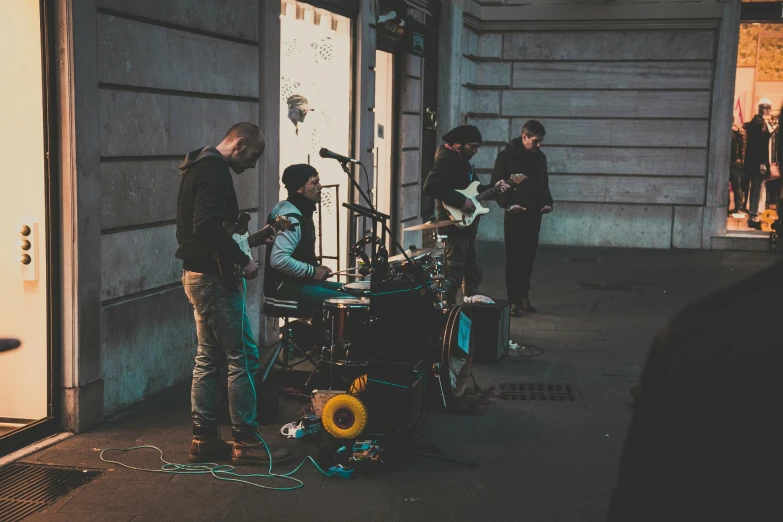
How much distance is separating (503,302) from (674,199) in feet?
31.0

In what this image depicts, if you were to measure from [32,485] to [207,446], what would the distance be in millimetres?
949

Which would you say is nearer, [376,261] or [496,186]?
[376,261]

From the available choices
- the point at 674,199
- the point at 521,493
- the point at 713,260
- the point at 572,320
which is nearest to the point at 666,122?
the point at 674,199

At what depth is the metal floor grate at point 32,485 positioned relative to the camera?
504 cm

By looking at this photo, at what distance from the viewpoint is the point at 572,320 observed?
10.4 metres

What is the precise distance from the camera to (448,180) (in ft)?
31.4

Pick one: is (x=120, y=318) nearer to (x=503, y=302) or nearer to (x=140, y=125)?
(x=140, y=125)

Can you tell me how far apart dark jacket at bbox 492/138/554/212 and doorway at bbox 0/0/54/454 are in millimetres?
5334

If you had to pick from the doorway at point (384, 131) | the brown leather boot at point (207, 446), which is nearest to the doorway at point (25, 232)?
the brown leather boot at point (207, 446)

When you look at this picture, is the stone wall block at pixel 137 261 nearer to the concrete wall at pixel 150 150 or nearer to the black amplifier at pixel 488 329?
the concrete wall at pixel 150 150

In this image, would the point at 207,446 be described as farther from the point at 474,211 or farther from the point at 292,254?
the point at 474,211

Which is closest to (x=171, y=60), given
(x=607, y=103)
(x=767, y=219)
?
(x=607, y=103)

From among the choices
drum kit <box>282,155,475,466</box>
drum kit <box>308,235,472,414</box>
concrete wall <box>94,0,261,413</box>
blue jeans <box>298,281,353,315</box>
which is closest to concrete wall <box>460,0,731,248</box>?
concrete wall <box>94,0,261,413</box>

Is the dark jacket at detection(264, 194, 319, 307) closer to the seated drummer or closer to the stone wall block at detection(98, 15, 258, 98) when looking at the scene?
the seated drummer
